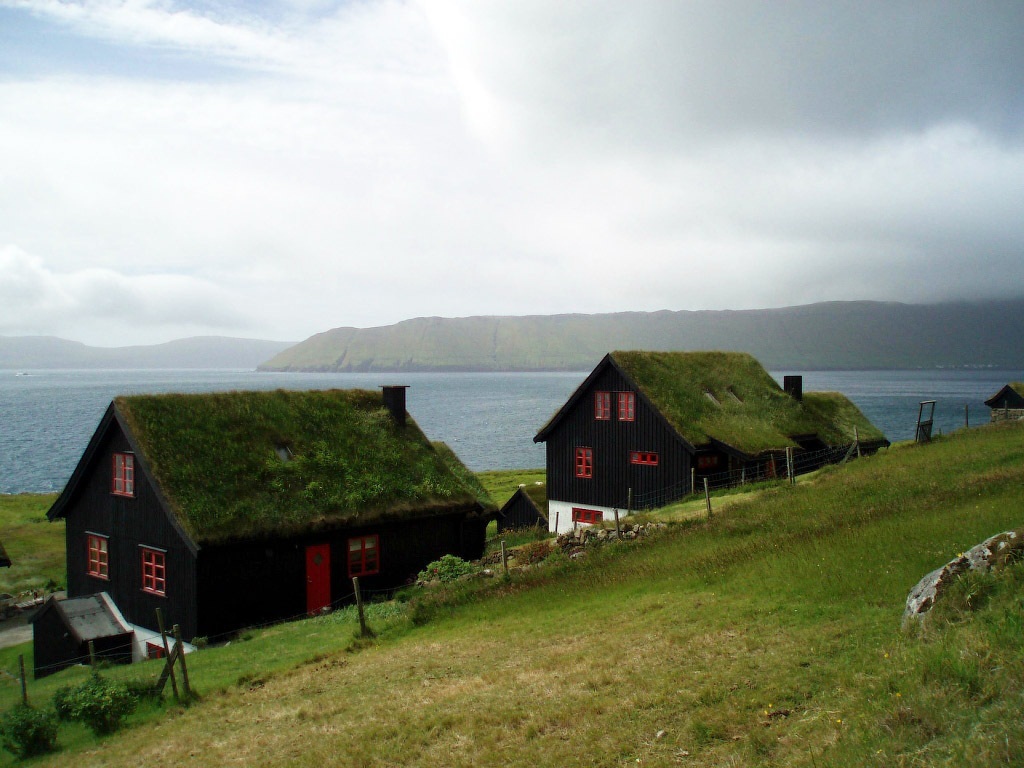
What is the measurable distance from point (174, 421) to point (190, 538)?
540 cm

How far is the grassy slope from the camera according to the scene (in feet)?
121

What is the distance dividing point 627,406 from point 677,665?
1045 inches

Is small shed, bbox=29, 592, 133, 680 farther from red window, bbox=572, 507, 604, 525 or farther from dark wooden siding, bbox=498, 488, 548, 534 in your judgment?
red window, bbox=572, 507, 604, 525

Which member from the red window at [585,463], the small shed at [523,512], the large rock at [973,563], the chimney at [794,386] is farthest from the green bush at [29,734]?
the chimney at [794,386]

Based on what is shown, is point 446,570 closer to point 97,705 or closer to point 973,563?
point 97,705

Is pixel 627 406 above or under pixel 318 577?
above

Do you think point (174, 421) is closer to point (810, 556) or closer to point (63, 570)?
point (63, 570)

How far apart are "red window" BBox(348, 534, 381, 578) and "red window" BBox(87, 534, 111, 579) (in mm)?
8942

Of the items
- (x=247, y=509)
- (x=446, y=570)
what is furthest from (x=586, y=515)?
(x=247, y=509)

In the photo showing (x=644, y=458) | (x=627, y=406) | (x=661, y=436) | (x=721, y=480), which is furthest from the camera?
(x=627, y=406)

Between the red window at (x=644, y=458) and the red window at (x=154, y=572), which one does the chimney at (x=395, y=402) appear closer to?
the red window at (x=154, y=572)

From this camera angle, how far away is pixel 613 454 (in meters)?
38.2

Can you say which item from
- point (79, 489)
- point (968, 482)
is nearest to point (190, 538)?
point (79, 489)

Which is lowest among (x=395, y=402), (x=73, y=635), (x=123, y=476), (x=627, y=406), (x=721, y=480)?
(x=73, y=635)
